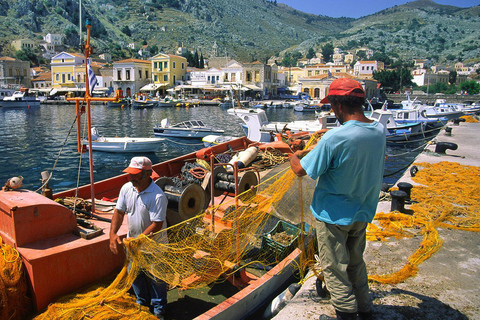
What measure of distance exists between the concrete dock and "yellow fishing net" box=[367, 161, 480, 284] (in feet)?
0.36

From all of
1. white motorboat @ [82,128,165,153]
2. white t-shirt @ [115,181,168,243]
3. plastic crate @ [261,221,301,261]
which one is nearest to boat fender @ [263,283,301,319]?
plastic crate @ [261,221,301,261]

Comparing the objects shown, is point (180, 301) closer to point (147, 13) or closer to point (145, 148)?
point (145, 148)

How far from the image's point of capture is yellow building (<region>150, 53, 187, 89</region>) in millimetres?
84562

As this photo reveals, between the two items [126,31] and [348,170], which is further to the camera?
[126,31]

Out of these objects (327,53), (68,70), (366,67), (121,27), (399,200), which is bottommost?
(399,200)

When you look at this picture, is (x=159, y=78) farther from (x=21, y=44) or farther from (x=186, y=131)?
(x=186, y=131)

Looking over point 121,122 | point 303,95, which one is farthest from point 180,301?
point 303,95

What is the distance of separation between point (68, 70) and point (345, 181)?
9443cm

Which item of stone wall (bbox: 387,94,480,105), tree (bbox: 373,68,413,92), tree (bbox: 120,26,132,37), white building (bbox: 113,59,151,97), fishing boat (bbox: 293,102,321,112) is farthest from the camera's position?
tree (bbox: 120,26,132,37)

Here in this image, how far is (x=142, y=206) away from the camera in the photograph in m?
3.86

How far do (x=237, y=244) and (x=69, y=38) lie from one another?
485ft

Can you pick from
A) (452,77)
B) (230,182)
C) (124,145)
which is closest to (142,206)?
(230,182)

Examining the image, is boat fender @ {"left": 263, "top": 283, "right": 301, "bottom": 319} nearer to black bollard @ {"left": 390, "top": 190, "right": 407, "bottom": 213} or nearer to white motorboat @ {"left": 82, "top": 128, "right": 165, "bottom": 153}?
black bollard @ {"left": 390, "top": 190, "right": 407, "bottom": 213}

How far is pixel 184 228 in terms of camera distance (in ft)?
15.3
